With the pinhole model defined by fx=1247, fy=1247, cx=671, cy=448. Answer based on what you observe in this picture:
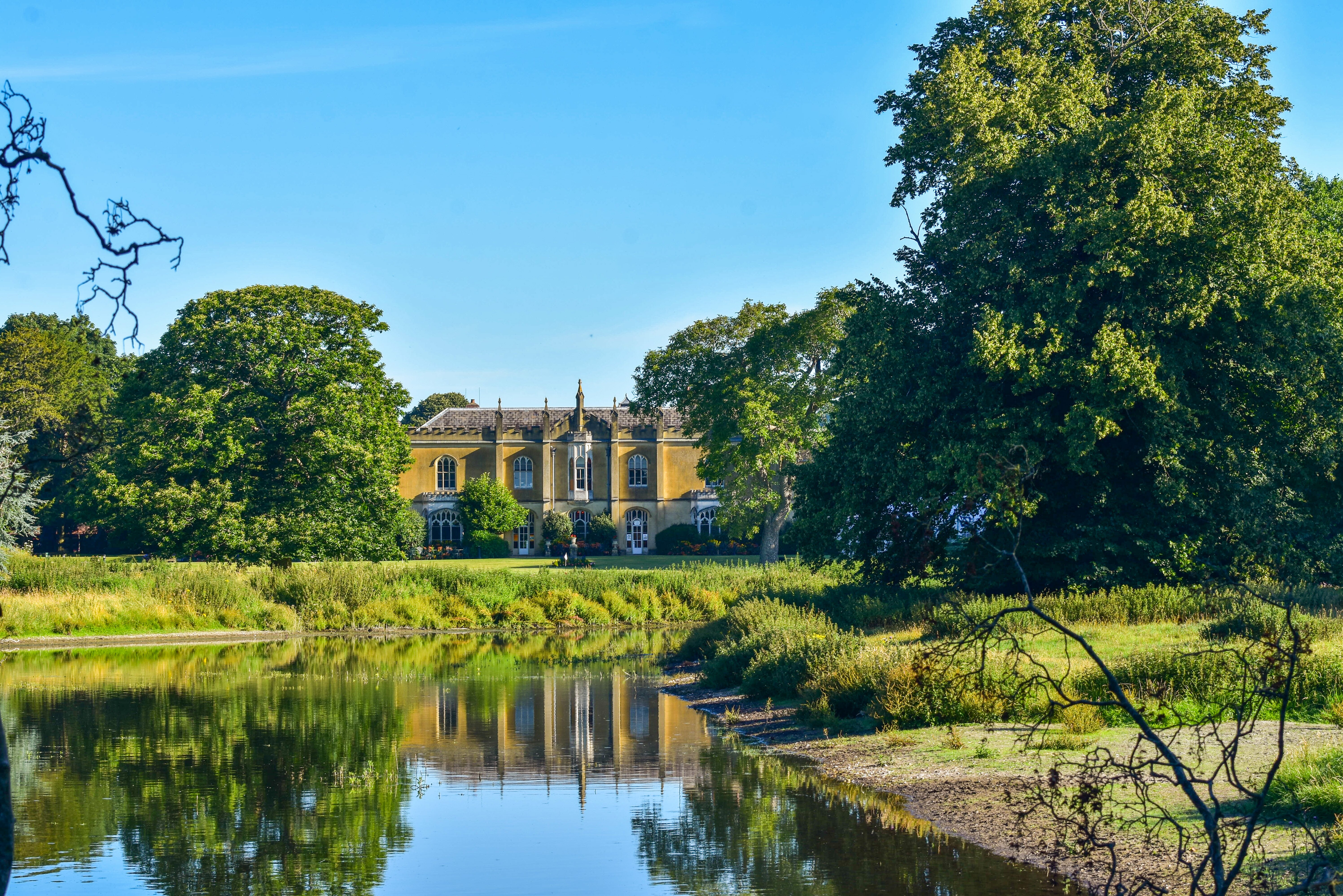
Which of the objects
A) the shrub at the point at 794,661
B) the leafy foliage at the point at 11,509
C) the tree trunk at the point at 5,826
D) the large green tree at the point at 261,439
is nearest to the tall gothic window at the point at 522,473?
the large green tree at the point at 261,439

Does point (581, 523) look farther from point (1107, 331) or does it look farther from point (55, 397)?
point (1107, 331)

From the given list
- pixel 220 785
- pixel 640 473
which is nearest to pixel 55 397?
pixel 640 473

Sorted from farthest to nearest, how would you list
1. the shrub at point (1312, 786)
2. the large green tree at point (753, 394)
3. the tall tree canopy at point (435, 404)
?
the tall tree canopy at point (435, 404)
the large green tree at point (753, 394)
the shrub at point (1312, 786)

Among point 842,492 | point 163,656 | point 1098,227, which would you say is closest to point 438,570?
point 163,656

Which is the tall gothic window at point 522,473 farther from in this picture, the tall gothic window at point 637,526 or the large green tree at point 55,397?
the large green tree at point 55,397

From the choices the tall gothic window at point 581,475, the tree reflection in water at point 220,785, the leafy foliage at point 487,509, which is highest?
the tall gothic window at point 581,475

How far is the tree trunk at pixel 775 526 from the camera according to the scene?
54500mm

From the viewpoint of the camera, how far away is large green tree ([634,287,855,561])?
51156mm

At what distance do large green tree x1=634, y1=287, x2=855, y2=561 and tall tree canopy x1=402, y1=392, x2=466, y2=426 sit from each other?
142 ft

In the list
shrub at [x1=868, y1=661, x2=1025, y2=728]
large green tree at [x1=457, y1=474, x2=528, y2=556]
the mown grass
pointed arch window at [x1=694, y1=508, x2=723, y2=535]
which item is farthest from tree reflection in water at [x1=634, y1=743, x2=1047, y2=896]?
pointed arch window at [x1=694, y1=508, x2=723, y2=535]

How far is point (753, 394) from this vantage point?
169 feet

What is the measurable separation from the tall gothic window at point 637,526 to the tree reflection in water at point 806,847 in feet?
202

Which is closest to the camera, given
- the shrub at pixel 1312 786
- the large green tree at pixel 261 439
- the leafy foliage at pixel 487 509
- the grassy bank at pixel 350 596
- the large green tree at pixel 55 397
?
the shrub at pixel 1312 786

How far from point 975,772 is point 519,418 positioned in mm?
67302
